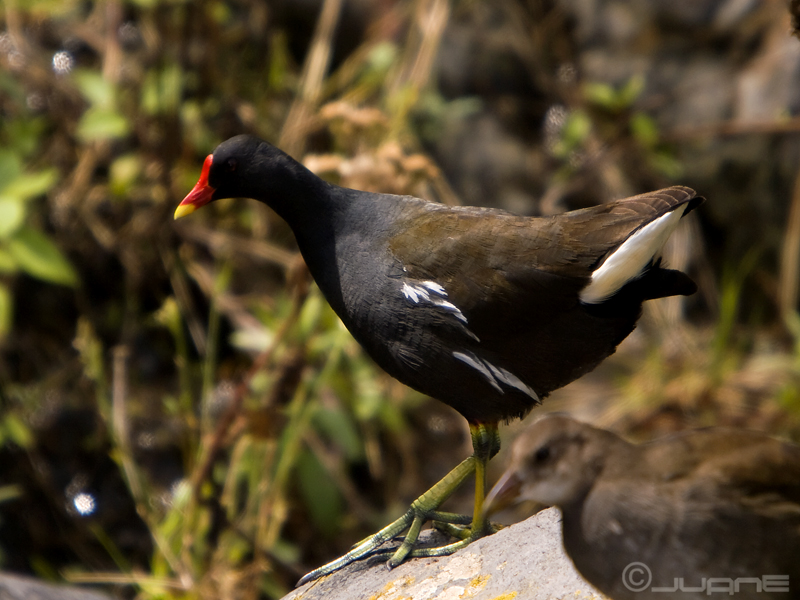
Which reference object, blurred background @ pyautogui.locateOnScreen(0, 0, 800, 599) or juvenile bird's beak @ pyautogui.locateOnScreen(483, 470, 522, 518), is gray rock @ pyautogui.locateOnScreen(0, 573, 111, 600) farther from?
juvenile bird's beak @ pyautogui.locateOnScreen(483, 470, 522, 518)

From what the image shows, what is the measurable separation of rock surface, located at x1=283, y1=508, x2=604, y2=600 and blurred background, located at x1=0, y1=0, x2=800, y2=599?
1.01m

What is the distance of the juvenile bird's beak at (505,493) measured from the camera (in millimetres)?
1727

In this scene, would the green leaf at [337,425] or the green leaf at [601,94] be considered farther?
the green leaf at [601,94]

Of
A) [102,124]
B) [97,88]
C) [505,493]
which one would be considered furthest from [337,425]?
[505,493]

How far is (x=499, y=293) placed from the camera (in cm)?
211

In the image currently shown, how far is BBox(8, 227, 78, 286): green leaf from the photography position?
11.1 ft

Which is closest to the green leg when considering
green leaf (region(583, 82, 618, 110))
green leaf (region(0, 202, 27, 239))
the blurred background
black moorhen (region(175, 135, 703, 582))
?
black moorhen (region(175, 135, 703, 582))

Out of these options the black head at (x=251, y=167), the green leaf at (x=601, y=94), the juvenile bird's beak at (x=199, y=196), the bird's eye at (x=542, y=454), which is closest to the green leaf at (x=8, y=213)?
the juvenile bird's beak at (x=199, y=196)

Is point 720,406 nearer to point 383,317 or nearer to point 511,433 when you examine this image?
point 511,433

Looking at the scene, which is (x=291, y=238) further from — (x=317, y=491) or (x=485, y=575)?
(x=485, y=575)

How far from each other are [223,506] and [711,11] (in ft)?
12.6

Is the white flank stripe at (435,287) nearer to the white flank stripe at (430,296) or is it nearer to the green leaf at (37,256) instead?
the white flank stripe at (430,296)

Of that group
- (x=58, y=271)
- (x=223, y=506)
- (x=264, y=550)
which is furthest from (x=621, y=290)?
(x=58, y=271)

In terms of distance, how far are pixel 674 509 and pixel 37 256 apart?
2.70m
